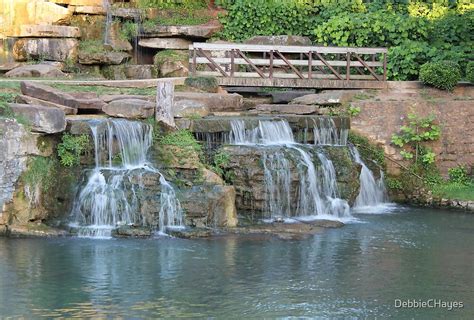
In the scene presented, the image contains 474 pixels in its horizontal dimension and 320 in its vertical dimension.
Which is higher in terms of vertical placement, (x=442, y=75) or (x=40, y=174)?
(x=442, y=75)

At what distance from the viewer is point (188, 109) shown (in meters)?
19.6

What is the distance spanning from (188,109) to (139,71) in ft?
22.0

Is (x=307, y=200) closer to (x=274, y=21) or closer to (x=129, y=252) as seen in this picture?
(x=129, y=252)

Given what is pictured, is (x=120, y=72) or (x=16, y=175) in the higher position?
(x=120, y=72)

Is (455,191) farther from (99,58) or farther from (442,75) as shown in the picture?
(99,58)

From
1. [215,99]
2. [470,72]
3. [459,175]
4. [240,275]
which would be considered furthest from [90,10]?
[240,275]

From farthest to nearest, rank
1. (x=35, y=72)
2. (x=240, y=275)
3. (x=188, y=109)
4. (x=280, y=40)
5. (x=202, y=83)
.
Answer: (x=280, y=40) → (x=35, y=72) → (x=202, y=83) → (x=188, y=109) → (x=240, y=275)

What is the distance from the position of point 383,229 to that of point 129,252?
557 cm

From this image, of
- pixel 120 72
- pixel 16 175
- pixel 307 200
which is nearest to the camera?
pixel 16 175

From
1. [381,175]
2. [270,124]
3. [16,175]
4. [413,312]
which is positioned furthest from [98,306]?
[381,175]

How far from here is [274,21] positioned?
28.4 m

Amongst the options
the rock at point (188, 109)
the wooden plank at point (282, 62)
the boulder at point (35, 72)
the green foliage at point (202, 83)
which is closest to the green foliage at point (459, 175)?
the wooden plank at point (282, 62)

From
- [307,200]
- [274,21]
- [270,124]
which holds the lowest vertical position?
[307,200]

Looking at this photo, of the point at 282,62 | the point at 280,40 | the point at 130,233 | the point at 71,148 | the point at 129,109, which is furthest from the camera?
the point at 280,40
